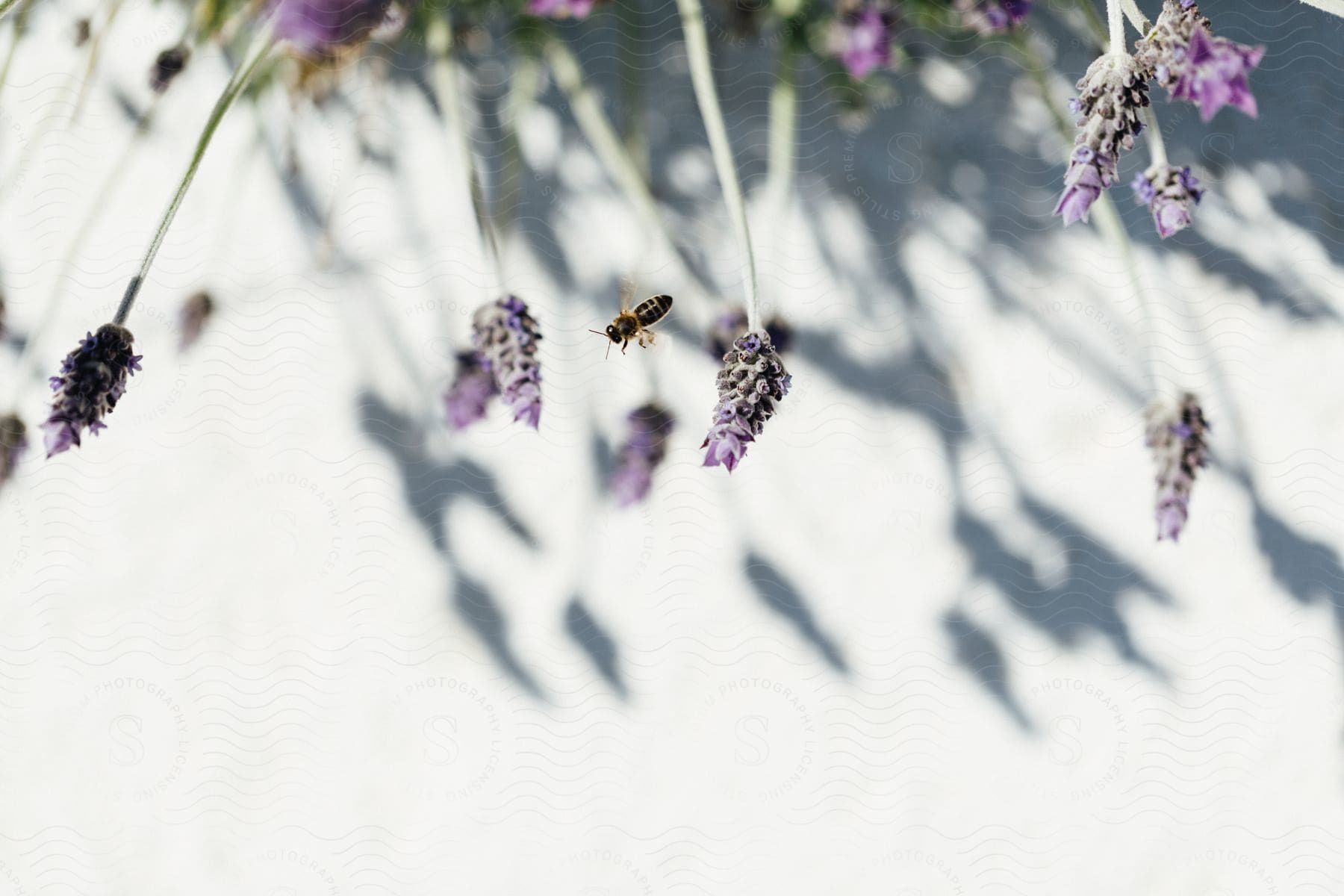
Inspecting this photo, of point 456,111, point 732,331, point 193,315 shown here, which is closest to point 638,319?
point 732,331

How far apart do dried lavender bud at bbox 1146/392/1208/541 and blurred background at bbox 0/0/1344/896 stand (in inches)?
4.6

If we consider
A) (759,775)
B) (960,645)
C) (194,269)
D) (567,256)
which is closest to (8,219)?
(194,269)

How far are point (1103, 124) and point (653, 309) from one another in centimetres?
36

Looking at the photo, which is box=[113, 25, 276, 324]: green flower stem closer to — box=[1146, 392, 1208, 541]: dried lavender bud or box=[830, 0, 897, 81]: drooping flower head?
box=[830, 0, 897, 81]: drooping flower head

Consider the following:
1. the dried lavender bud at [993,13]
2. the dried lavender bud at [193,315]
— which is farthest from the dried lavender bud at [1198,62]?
the dried lavender bud at [193,315]

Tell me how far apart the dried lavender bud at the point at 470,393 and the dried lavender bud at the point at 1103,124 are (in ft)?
1.60

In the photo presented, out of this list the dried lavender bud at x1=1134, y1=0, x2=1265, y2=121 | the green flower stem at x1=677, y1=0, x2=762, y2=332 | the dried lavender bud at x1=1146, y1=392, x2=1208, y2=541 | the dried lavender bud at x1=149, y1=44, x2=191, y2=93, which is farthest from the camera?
the dried lavender bud at x1=149, y1=44, x2=191, y2=93

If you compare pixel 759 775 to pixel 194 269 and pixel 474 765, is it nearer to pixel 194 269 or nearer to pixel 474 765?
pixel 474 765

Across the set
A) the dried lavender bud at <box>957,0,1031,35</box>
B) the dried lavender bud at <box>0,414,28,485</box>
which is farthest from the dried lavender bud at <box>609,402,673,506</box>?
the dried lavender bud at <box>0,414,28,485</box>

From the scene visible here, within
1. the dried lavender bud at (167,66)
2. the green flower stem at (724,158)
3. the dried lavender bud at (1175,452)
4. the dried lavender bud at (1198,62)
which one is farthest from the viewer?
the dried lavender bud at (167,66)

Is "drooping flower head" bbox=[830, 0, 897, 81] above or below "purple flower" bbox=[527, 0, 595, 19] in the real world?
above

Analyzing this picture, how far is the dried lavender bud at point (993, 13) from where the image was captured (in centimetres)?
80

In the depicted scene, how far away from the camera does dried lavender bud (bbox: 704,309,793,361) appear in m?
0.86

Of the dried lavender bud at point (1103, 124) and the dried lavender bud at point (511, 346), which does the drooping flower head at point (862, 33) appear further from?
the dried lavender bud at point (511, 346)
